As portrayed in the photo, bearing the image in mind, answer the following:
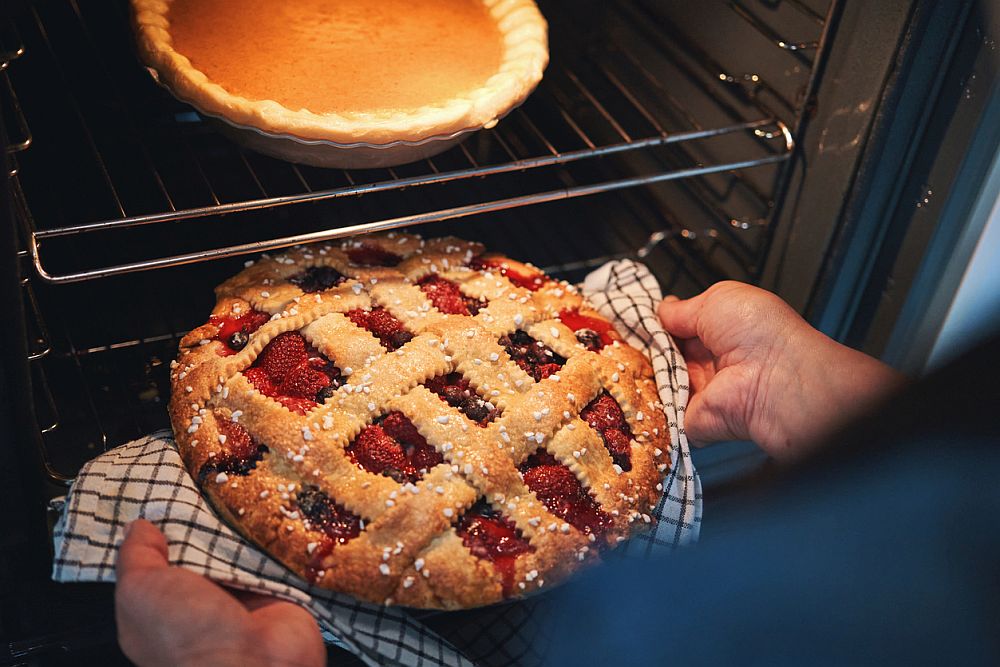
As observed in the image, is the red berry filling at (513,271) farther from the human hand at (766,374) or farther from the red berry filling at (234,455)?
the red berry filling at (234,455)

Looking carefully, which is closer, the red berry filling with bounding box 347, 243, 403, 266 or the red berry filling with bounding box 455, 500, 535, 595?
the red berry filling with bounding box 455, 500, 535, 595

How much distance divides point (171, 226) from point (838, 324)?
1134 mm

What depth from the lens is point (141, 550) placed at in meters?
0.94

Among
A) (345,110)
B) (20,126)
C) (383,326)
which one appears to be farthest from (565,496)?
(20,126)

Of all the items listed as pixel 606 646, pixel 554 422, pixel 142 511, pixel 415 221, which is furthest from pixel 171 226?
pixel 606 646

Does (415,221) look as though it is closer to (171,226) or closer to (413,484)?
(413,484)

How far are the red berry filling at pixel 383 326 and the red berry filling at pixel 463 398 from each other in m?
0.07

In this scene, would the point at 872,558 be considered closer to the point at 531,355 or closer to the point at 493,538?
the point at 493,538

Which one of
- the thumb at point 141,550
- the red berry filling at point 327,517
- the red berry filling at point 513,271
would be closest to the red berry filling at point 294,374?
the red berry filling at point 327,517

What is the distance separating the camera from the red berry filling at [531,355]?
122cm

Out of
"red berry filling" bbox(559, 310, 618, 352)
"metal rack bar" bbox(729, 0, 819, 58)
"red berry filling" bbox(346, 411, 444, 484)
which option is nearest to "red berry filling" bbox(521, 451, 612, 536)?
"red berry filling" bbox(346, 411, 444, 484)

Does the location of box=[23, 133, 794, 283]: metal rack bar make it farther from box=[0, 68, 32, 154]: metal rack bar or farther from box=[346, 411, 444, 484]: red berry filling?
box=[346, 411, 444, 484]: red berry filling

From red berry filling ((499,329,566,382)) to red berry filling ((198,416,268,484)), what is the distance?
35cm

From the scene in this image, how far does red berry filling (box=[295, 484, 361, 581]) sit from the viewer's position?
103cm
